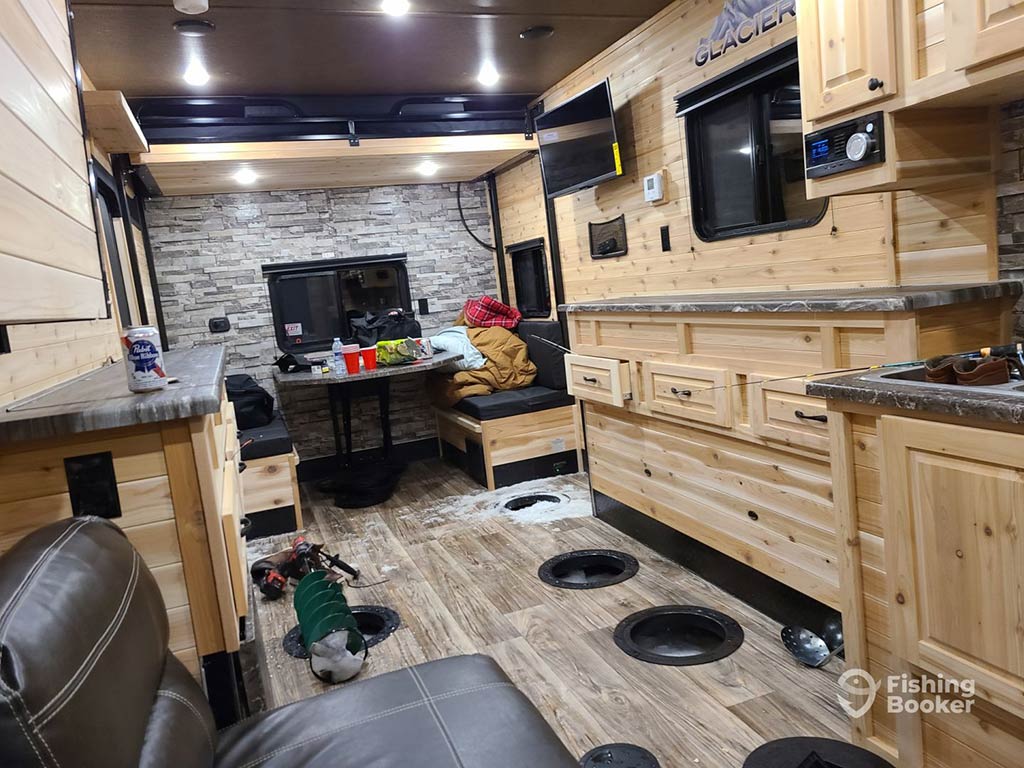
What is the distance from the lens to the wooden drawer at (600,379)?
3381 millimetres

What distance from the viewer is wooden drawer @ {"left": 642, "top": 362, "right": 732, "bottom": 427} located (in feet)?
8.98

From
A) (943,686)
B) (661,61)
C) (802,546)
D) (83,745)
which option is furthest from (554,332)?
(83,745)

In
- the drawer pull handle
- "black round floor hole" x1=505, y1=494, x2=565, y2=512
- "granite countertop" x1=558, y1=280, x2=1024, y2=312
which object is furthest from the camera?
"black round floor hole" x1=505, y1=494, x2=565, y2=512

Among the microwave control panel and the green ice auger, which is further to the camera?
the green ice auger

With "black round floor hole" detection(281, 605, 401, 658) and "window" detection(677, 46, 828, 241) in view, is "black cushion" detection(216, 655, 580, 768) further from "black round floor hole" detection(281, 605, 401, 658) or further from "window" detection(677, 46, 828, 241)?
"window" detection(677, 46, 828, 241)

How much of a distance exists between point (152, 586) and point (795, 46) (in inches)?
111

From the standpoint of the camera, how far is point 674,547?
3330 millimetres

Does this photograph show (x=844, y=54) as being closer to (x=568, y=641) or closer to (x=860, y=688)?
(x=860, y=688)

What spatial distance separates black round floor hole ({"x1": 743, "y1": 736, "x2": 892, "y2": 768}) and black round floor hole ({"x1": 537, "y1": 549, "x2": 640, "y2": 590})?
121 centimetres

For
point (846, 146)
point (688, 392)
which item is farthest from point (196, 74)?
point (846, 146)

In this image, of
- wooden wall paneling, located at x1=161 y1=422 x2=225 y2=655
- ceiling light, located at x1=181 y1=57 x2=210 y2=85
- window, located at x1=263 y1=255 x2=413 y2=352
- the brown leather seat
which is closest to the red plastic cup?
window, located at x1=263 y1=255 x2=413 y2=352

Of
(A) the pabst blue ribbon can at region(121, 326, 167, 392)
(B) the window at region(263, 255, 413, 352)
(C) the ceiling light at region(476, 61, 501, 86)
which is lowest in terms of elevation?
(A) the pabst blue ribbon can at region(121, 326, 167, 392)

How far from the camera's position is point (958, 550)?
1515mm

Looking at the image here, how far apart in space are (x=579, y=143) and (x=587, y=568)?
2.49 m
